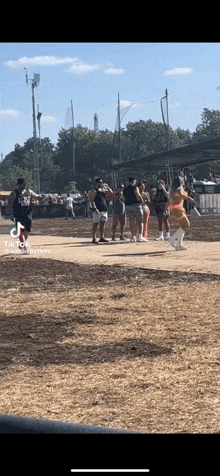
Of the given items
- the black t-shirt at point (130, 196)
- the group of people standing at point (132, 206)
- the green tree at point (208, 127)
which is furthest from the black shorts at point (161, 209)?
the green tree at point (208, 127)

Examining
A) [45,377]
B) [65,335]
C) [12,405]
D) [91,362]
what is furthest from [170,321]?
[12,405]

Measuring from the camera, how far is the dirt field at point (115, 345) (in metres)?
4.83

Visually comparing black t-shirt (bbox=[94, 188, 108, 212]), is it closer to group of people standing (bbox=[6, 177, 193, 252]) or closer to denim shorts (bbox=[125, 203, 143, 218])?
group of people standing (bbox=[6, 177, 193, 252])

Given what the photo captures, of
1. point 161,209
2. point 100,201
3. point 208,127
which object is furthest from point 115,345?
point 208,127

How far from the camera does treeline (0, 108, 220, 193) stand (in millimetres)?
93512

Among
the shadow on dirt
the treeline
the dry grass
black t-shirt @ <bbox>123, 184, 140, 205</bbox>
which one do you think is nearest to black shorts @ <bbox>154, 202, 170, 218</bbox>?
black t-shirt @ <bbox>123, 184, 140, 205</bbox>

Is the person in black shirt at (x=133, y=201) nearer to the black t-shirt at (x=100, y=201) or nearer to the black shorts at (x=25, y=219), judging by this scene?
the black t-shirt at (x=100, y=201)

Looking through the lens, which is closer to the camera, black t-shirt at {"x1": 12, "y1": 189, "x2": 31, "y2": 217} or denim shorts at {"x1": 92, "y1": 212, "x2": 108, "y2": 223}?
black t-shirt at {"x1": 12, "y1": 189, "x2": 31, "y2": 217}

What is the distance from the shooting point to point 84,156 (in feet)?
339

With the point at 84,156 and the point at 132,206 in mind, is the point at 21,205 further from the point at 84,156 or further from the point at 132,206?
the point at 84,156

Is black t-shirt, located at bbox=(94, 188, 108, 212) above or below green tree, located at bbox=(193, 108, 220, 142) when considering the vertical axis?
below

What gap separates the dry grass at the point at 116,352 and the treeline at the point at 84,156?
71.5 meters

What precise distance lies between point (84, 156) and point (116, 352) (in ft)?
321
